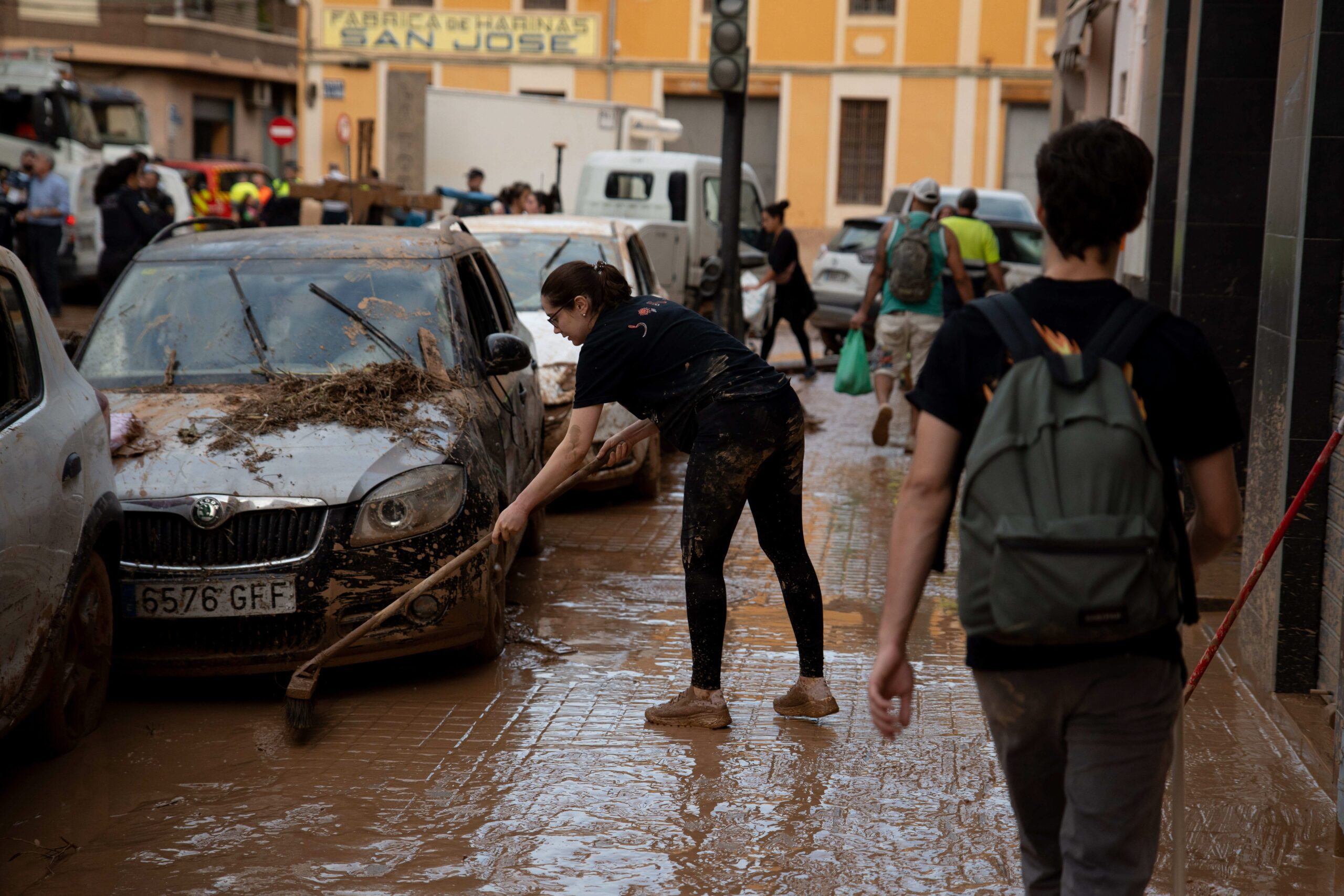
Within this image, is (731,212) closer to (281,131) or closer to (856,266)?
(856,266)

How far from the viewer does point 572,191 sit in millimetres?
25344

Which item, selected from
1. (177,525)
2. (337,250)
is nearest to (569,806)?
(177,525)

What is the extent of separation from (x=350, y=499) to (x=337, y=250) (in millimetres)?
1820

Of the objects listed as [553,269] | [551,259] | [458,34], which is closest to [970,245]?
[551,259]

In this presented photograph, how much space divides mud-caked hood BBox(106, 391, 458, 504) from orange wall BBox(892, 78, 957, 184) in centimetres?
2994

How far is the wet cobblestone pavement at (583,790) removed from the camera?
396cm

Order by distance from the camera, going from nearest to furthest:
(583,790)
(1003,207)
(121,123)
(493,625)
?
(583,790), (493,625), (1003,207), (121,123)

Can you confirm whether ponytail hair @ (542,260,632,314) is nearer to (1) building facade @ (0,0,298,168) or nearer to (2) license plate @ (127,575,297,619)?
(2) license plate @ (127,575,297,619)

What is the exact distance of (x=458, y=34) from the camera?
35.4 m

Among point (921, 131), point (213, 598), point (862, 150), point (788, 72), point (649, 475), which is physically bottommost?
point (649, 475)

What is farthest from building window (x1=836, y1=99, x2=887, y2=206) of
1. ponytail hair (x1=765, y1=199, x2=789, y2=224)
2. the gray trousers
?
the gray trousers

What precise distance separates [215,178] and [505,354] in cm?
2598

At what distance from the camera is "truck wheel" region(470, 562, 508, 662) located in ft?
18.4

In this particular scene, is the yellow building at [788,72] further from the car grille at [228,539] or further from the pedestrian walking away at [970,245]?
the car grille at [228,539]
